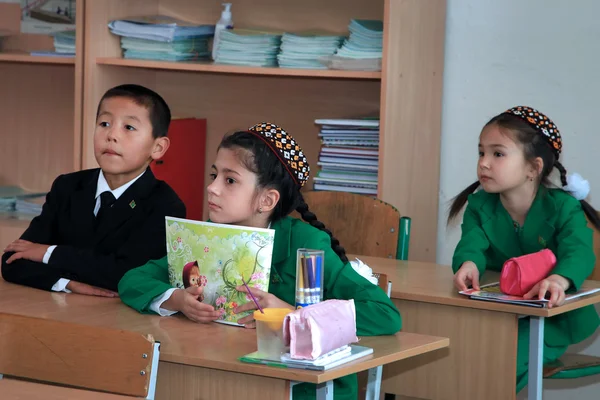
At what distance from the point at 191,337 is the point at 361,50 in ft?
5.38

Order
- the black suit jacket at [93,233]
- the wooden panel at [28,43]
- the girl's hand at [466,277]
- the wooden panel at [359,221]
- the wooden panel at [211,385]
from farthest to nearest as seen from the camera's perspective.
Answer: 1. the wooden panel at [28,43]
2. the wooden panel at [359,221]
3. the girl's hand at [466,277]
4. the black suit jacket at [93,233]
5. the wooden panel at [211,385]

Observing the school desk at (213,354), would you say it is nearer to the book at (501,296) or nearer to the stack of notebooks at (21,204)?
the book at (501,296)

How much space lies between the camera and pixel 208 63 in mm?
3594

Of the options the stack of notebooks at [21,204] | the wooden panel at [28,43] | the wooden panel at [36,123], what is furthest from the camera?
the wooden panel at [36,123]

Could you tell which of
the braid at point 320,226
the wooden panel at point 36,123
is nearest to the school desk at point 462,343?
the braid at point 320,226

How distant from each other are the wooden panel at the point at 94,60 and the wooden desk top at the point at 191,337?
49.8 inches

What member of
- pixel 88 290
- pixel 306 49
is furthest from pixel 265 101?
pixel 88 290

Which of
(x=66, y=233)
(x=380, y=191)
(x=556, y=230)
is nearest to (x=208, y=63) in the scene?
(x=380, y=191)

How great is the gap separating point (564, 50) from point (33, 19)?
2.16m

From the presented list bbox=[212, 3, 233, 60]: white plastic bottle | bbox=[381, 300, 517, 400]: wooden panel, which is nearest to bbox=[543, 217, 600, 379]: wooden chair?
bbox=[381, 300, 517, 400]: wooden panel

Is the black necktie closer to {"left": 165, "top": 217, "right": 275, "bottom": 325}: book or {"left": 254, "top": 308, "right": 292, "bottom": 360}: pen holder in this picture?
{"left": 165, "top": 217, "right": 275, "bottom": 325}: book

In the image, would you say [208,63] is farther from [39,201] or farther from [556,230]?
[556,230]

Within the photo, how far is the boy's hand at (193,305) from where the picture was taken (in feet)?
6.81

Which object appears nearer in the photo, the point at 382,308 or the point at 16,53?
Answer: the point at 382,308
